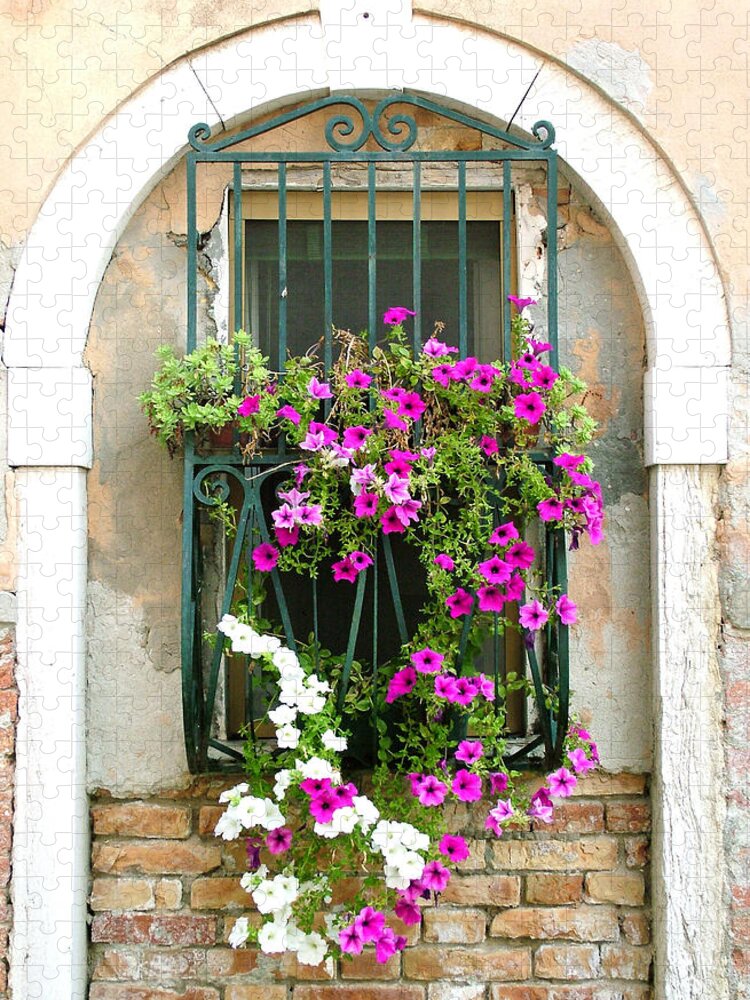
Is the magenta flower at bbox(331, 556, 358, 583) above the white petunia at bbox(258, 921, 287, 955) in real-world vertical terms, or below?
above

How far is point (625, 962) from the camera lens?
275 cm

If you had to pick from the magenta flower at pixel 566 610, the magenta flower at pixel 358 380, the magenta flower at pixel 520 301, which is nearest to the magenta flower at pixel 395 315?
the magenta flower at pixel 358 380

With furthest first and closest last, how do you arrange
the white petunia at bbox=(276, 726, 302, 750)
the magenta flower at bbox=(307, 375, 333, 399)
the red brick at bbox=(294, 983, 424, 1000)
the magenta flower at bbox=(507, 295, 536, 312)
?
1. the red brick at bbox=(294, 983, 424, 1000)
2. the magenta flower at bbox=(507, 295, 536, 312)
3. the magenta flower at bbox=(307, 375, 333, 399)
4. the white petunia at bbox=(276, 726, 302, 750)

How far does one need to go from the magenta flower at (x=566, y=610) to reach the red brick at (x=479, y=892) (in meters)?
0.74

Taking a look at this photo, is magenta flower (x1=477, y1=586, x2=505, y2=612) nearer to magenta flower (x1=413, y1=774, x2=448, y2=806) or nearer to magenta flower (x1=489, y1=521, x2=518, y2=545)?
magenta flower (x1=489, y1=521, x2=518, y2=545)

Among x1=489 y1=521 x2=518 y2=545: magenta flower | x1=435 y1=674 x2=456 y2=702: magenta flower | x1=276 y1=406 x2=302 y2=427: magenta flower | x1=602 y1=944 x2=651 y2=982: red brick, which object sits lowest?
x1=602 y1=944 x2=651 y2=982: red brick

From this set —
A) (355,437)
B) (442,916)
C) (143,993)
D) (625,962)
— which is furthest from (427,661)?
(143,993)

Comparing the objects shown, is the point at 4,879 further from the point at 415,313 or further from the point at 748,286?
the point at 748,286

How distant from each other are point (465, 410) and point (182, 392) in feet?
2.22

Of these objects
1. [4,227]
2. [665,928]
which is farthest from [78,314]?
[665,928]

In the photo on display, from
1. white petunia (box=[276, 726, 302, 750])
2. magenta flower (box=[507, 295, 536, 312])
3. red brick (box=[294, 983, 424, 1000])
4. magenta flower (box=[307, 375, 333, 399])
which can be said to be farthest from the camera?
red brick (box=[294, 983, 424, 1000])

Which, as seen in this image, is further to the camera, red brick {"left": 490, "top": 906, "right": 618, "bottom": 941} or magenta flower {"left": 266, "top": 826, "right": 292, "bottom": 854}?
red brick {"left": 490, "top": 906, "right": 618, "bottom": 941}

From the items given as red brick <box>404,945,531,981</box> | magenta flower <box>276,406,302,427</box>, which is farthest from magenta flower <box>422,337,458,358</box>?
red brick <box>404,945,531,981</box>

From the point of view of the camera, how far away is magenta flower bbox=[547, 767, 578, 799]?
8.31 feet
